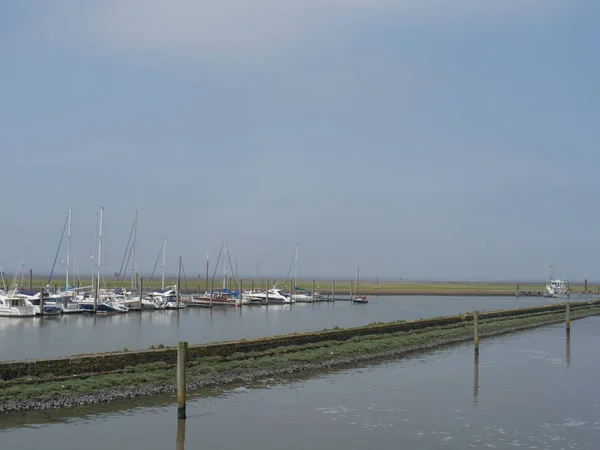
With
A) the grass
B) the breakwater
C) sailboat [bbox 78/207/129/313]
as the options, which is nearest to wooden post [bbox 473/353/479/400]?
the grass

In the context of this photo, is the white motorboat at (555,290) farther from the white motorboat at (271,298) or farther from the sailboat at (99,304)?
the sailboat at (99,304)

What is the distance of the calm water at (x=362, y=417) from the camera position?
803 inches

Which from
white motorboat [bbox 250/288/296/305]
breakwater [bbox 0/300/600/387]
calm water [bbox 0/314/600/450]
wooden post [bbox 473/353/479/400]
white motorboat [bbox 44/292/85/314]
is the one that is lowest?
white motorboat [bbox 250/288/296/305]

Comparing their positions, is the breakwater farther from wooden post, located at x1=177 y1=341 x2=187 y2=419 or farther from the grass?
wooden post, located at x1=177 y1=341 x2=187 y2=419

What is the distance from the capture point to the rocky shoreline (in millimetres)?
22453

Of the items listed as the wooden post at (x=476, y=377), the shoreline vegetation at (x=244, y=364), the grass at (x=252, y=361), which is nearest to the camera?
the shoreline vegetation at (x=244, y=364)

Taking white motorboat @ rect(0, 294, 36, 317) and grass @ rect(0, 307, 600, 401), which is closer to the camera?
grass @ rect(0, 307, 600, 401)

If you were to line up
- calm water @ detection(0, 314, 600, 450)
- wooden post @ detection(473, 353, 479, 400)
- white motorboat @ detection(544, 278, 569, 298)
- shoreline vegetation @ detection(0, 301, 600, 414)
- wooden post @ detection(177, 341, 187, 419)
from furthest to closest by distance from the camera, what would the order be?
white motorboat @ detection(544, 278, 569, 298)
wooden post @ detection(473, 353, 479, 400)
shoreline vegetation @ detection(0, 301, 600, 414)
wooden post @ detection(177, 341, 187, 419)
calm water @ detection(0, 314, 600, 450)

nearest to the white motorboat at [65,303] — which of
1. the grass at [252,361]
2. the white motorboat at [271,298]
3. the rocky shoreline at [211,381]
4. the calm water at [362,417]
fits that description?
the white motorboat at [271,298]

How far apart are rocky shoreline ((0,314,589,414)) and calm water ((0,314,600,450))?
0.71m

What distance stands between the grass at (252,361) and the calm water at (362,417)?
1.49 metres

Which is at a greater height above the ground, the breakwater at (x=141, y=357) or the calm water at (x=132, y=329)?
the breakwater at (x=141, y=357)

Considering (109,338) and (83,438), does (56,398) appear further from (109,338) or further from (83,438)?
(109,338)

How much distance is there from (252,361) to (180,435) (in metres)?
11.3
